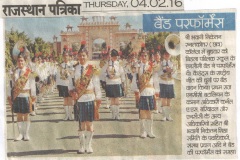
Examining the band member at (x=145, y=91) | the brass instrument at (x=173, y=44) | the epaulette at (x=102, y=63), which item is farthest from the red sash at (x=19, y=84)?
the brass instrument at (x=173, y=44)

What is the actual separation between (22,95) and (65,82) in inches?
5.2

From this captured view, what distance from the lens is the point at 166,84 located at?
158 cm

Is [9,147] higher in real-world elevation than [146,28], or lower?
lower

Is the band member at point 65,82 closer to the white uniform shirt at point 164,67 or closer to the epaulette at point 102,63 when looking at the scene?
the epaulette at point 102,63

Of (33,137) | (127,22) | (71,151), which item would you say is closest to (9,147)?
(33,137)

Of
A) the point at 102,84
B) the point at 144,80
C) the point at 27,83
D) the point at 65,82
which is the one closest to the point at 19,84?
the point at 27,83

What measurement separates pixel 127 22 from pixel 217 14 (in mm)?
262

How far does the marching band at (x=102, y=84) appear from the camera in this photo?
1570 mm

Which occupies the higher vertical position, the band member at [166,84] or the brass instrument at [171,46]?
the brass instrument at [171,46]

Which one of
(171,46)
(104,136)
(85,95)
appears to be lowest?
(104,136)

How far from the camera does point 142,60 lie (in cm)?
158

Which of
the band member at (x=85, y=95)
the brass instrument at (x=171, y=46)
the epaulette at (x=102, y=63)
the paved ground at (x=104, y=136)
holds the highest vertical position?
the brass instrument at (x=171, y=46)

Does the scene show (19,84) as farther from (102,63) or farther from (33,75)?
(102,63)

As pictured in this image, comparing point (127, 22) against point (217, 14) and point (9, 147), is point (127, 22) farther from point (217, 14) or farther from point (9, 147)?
point (9, 147)
